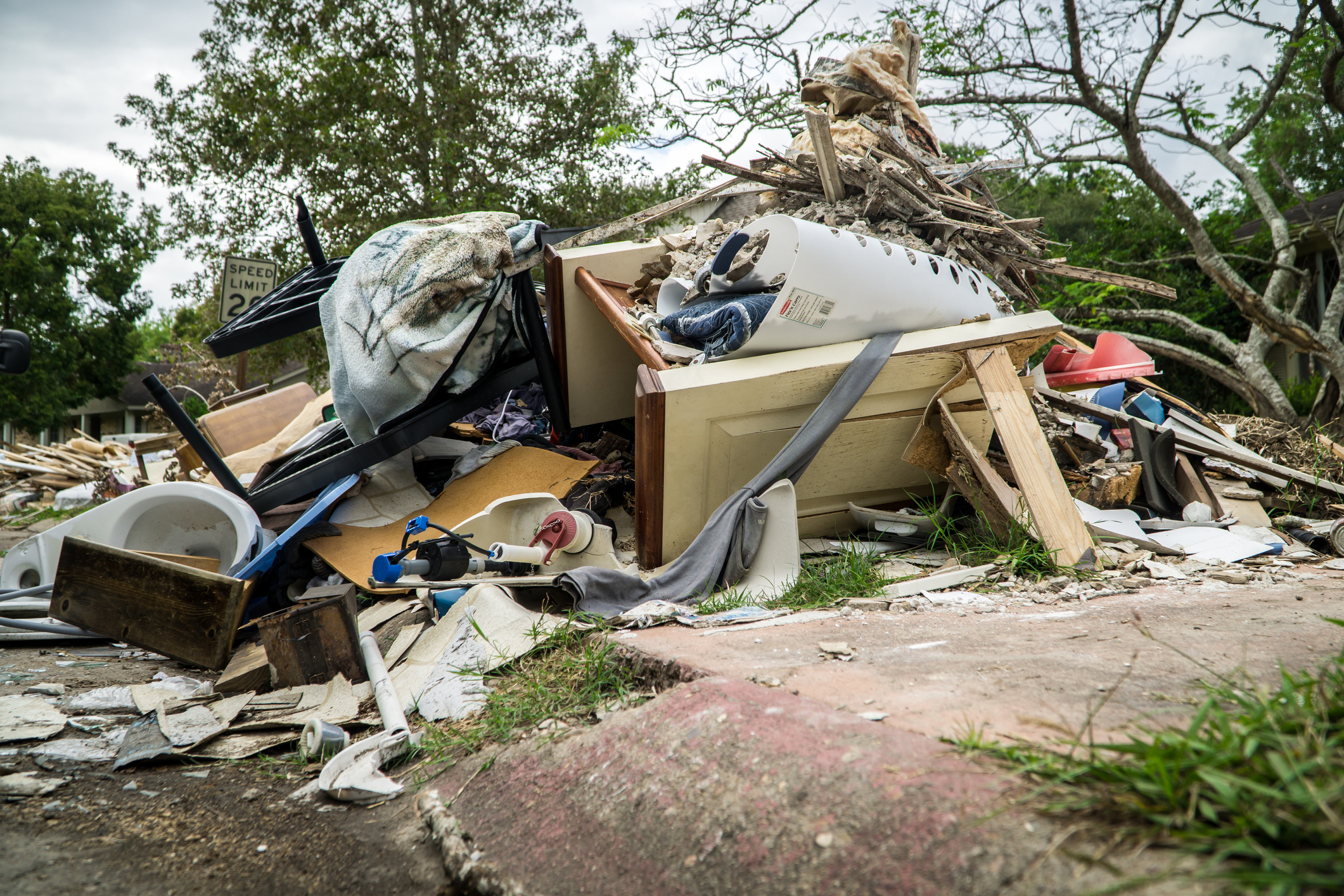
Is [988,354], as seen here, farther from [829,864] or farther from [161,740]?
[161,740]

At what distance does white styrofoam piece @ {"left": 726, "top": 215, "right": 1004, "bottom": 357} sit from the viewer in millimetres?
3521

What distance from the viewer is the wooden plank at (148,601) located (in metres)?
3.06

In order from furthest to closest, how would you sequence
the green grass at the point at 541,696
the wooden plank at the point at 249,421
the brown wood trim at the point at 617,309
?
the wooden plank at the point at 249,421 < the brown wood trim at the point at 617,309 < the green grass at the point at 541,696

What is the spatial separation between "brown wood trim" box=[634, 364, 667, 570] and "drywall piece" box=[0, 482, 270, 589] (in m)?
1.98

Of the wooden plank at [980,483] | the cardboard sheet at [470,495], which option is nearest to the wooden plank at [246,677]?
the cardboard sheet at [470,495]

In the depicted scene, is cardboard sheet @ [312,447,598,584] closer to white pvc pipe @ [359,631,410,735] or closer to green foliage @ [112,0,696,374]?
white pvc pipe @ [359,631,410,735]

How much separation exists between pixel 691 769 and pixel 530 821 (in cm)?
39

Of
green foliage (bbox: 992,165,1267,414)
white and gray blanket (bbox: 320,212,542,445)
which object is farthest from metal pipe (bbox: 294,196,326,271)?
green foliage (bbox: 992,165,1267,414)

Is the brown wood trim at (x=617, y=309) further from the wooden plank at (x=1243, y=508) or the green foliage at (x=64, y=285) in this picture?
the green foliage at (x=64, y=285)

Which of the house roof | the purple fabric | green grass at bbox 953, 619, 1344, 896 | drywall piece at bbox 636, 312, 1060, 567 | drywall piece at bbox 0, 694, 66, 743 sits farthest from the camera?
the house roof

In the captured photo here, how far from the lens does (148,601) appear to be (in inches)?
122

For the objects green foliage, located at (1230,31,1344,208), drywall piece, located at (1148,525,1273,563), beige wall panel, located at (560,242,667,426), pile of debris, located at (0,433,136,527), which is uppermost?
green foliage, located at (1230,31,1344,208)

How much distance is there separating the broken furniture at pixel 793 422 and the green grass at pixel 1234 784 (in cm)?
225

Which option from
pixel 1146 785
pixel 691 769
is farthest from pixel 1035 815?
pixel 691 769
